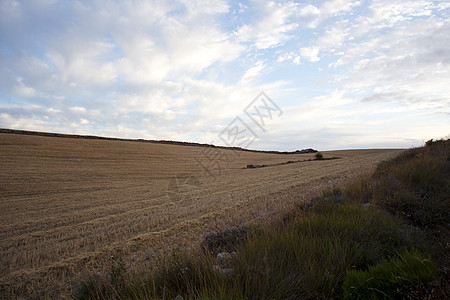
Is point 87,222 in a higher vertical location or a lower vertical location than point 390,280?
lower

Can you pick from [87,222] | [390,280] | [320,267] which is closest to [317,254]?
[320,267]

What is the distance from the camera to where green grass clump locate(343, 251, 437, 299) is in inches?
96.1

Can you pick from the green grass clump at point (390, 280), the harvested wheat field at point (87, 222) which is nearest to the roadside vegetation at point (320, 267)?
the green grass clump at point (390, 280)

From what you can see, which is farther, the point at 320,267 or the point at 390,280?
the point at 320,267

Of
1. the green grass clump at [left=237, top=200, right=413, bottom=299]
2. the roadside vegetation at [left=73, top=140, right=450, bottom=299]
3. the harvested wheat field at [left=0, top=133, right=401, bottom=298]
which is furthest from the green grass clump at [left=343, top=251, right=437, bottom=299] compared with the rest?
the harvested wheat field at [left=0, top=133, right=401, bottom=298]

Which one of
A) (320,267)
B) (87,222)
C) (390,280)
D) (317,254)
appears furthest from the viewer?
(87,222)

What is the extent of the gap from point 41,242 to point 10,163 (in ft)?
76.8

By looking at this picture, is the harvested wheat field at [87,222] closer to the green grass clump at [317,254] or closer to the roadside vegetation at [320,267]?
the roadside vegetation at [320,267]

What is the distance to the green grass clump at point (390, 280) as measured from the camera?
244 cm

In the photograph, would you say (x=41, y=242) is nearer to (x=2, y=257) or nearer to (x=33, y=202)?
(x=2, y=257)

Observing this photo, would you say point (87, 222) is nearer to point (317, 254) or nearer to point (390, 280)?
point (317, 254)

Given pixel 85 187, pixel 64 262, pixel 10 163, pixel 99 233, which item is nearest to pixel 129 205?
pixel 99 233

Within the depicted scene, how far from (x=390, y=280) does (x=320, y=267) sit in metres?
0.74

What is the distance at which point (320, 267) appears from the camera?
3027mm
